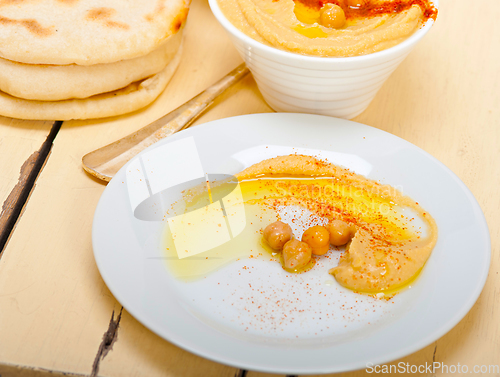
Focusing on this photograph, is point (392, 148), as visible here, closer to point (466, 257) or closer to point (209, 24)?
point (466, 257)

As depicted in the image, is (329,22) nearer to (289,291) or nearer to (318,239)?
(318,239)

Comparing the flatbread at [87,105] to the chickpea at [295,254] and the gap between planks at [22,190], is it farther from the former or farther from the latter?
the chickpea at [295,254]

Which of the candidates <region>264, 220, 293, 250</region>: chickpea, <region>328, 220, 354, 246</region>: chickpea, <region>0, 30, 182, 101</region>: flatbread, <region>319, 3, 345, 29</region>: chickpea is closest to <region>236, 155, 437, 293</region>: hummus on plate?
<region>328, 220, 354, 246</region>: chickpea

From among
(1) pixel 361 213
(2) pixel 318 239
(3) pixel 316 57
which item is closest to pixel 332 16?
(3) pixel 316 57

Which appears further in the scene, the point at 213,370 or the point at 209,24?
the point at 209,24

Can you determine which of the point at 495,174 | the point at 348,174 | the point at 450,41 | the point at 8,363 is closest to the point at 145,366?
the point at 8,363
